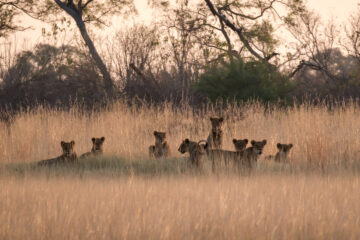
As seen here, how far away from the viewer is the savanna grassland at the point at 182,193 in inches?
176

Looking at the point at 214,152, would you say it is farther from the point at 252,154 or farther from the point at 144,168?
the point at 144,168

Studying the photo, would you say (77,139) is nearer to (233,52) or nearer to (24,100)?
(24,100)

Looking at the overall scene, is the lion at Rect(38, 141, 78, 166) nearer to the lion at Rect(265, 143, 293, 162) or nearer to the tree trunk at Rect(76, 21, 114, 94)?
the lion at Rect(265, 143, 293, 162)

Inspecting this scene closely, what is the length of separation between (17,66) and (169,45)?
6151 mm

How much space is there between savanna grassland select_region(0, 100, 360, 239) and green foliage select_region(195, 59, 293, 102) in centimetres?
677

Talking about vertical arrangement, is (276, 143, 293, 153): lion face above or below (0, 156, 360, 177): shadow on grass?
above

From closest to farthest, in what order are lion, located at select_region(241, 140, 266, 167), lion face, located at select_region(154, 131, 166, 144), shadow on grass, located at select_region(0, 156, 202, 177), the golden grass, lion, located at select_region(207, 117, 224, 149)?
1. the golden grass
2. lion, located at select_region(241, 140, 266, 167)
3. shadow on grass, located at select_region(0, 156, 202, 177)
4. lion, located at select_region(207, 117, 224, 149)
5. lion face, located at select_region(154, 131, 166, 144)

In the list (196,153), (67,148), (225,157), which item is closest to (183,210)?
(196,153)

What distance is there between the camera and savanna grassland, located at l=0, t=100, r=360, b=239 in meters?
4.46

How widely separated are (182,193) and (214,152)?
8.06 ft

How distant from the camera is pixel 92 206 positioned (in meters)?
5.45

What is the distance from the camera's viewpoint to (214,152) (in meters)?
8.53

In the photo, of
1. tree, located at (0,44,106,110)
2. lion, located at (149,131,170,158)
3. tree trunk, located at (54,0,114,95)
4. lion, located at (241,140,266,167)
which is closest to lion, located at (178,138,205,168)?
lion, located at (241,140,266,167)

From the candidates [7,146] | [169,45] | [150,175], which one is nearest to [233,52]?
[169,45]
